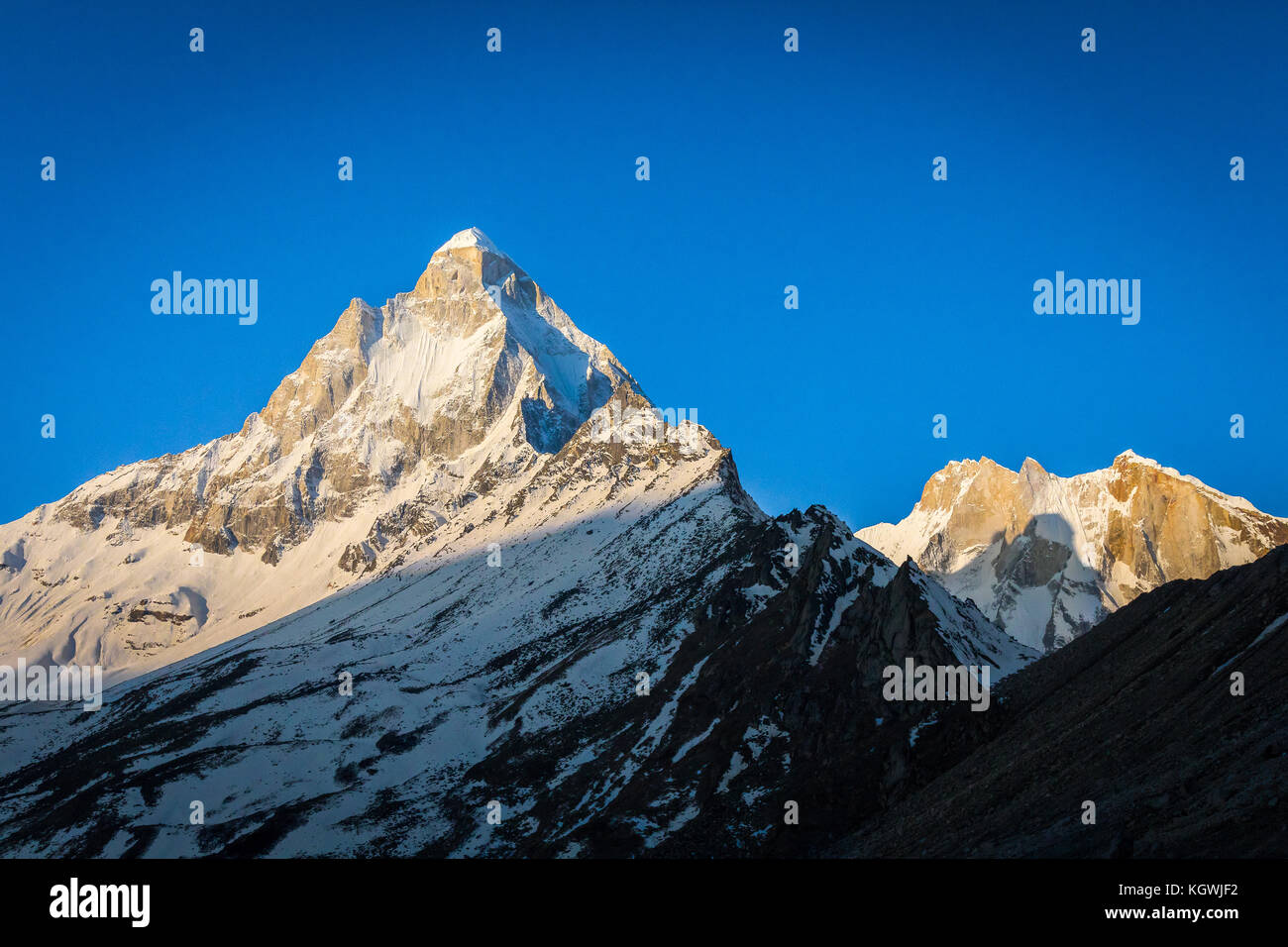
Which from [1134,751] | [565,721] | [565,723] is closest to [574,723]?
[565,723]

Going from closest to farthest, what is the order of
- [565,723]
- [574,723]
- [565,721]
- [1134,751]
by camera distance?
[1134,751], [574,723], [565,723], [565,721]

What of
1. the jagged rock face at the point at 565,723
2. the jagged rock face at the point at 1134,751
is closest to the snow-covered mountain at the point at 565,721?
the jagged rock face at the point at 565,723

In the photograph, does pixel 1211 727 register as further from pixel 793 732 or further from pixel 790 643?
pixel 790 643

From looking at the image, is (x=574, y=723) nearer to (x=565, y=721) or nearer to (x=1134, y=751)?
(x=565, y=721)

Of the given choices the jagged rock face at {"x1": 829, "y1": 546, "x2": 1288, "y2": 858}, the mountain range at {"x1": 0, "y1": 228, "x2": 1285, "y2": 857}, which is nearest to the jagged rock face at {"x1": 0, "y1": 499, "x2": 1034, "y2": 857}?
the mountain range at {"x1": 0, "y1": 228, "x2": 1285, "y2": 857}

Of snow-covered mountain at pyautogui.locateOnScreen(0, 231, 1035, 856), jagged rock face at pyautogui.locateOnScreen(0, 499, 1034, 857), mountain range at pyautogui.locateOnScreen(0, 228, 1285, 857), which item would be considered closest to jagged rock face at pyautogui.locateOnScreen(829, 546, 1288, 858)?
mountain range at pyautogui.locateOnScreen(0, 228, 1285, 857)

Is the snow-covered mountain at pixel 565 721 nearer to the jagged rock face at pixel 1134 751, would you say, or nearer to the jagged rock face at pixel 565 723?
the jagged rock face at pixel 565 723

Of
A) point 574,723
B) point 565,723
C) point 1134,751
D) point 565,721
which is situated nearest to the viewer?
point 1134,751

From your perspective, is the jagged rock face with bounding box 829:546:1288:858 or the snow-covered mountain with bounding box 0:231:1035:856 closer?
the jagged rock face with bounding box 829:546:1288:858

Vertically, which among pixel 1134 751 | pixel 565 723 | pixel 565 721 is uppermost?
pixel 1134 751

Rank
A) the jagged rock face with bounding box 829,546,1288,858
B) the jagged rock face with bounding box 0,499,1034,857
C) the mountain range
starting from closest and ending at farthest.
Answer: the jagged rock face with bounding box 829,546,1288,858 < the mountain range < the jagged rock face with bounding box 0,499,1034,857

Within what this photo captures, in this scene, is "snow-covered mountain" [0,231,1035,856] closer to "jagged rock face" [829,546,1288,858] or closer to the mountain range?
the mountain range

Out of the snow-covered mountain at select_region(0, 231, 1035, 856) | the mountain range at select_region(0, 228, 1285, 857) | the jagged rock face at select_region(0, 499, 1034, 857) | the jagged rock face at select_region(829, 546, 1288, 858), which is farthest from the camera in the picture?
the snow-covered mountain at select_region(0, 231, 1035, 856)

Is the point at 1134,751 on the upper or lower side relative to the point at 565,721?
upper
